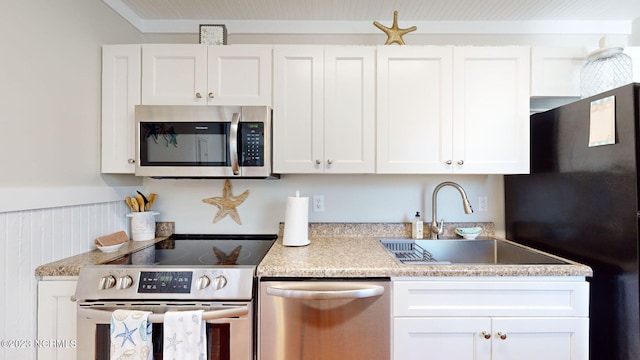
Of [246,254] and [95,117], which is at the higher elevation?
[95,117]

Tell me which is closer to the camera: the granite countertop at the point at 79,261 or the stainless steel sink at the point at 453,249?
the granite countertop at the point at 79,261

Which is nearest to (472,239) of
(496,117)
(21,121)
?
(496,117)

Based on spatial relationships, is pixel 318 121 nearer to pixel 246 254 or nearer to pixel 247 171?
pixel 247 171

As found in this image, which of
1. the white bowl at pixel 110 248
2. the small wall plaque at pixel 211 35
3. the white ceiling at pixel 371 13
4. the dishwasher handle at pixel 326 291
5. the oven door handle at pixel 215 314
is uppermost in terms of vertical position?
the white ceiling at pixel 371 13

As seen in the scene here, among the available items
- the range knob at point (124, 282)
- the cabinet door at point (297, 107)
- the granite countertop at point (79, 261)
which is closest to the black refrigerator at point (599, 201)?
the cabinet door at point (297, 107)

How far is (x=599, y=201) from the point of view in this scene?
1.34 meters

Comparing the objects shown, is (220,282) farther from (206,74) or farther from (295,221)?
(206,74)

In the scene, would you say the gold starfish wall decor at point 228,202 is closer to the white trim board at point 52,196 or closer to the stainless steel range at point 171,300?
the white trim board at point 52,196

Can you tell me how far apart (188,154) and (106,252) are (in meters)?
0.66

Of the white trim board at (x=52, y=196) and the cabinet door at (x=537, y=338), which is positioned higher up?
the white trim board at (x=52, y=196)

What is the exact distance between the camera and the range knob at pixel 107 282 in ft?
4.18

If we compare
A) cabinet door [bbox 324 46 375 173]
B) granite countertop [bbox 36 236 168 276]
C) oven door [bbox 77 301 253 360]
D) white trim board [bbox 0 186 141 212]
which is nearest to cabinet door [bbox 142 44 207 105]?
white trim board [bbox 0 186 141 212]

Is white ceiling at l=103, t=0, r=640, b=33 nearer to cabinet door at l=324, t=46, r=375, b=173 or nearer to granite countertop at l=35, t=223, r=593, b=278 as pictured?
cabinet door at l=324, t=46, r=375, b=173

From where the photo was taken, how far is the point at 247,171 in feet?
5.31
